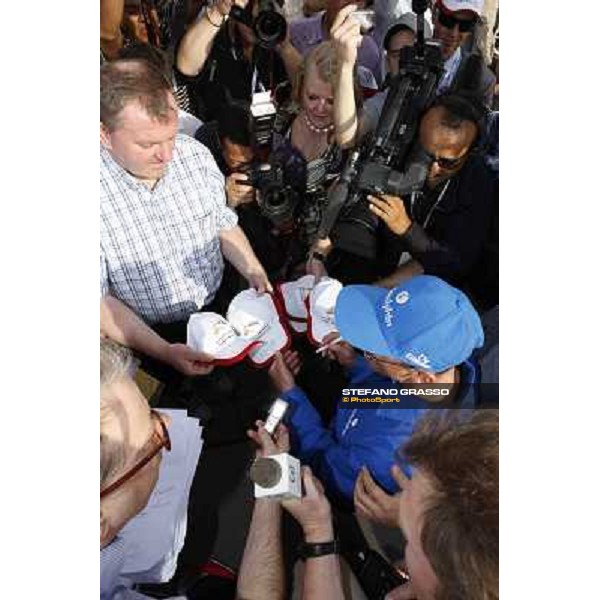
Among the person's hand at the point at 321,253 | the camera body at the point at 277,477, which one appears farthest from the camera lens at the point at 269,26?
the camera body at the point at 277,477

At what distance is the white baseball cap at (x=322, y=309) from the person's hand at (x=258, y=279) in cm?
9

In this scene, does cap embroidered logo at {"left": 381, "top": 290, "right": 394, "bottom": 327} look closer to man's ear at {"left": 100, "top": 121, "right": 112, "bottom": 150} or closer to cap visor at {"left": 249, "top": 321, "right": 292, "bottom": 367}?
cap visor at {"left": 249, "top": 321, "right": 292, "bottom": 367}

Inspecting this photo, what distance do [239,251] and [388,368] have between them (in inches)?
13.4

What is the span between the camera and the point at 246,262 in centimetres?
115

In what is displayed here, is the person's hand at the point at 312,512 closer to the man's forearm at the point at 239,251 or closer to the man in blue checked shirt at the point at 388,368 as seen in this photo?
the man in blue checked shirt at the point at 388,368

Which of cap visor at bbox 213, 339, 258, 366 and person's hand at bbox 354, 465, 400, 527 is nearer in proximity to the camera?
person's hand at bbox 354, 465, 400, 527

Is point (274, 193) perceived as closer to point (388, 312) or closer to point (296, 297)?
point (296, 297)

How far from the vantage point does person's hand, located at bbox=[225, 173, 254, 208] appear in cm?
115

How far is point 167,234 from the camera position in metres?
1.14

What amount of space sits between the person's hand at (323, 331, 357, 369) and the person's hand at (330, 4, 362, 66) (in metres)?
0.46

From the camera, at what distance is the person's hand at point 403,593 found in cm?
95

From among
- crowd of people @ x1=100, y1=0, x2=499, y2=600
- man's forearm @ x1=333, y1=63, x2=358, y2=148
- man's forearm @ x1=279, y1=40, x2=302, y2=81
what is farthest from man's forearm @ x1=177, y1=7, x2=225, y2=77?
man's forearm @ x1=333, y1=63, x2=358, y2=148

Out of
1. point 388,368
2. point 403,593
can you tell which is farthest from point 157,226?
point 403,593
